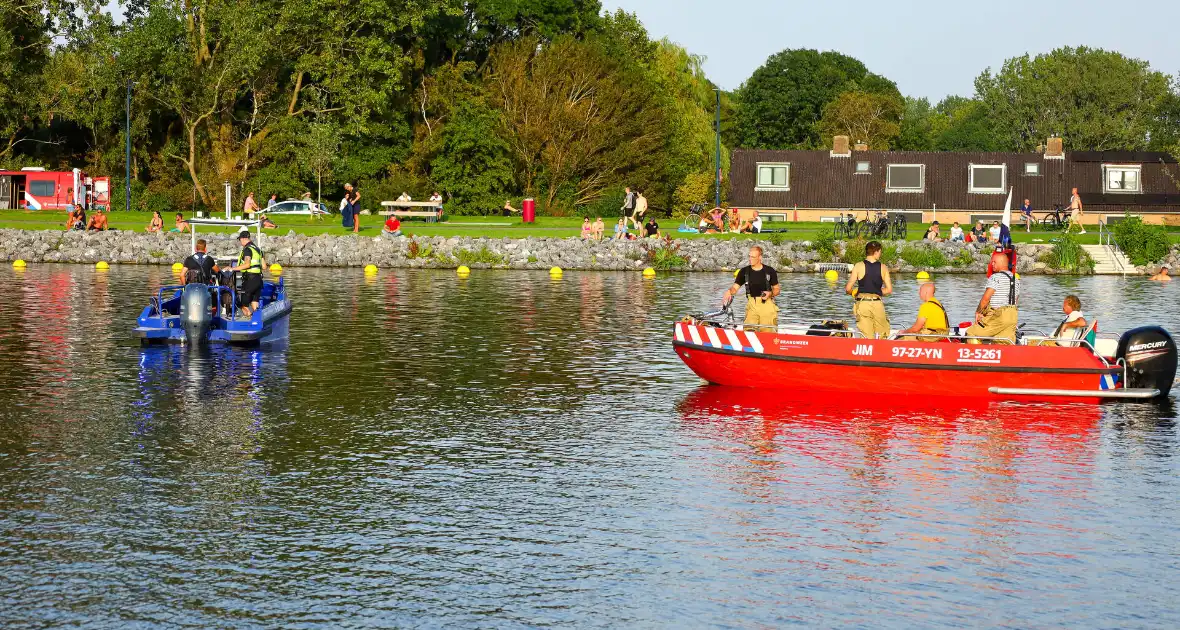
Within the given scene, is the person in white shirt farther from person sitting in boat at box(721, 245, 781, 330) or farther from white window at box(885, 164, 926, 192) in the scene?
person sitting in boat at box(721, 245, 781, 330)

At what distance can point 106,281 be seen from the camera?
143 feet

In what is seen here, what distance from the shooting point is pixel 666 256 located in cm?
5359

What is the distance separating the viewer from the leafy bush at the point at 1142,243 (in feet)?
176

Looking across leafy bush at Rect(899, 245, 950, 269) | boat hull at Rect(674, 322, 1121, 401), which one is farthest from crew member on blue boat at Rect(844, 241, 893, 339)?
leafy bush at Rect(899, 245, 950, 269)

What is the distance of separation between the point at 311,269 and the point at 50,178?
117ft

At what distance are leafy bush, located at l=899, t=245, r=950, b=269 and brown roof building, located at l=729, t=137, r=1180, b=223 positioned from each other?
80.7 ft

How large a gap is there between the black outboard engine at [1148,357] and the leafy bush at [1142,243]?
3617 centimetres

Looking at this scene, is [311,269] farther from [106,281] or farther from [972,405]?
[972,405]

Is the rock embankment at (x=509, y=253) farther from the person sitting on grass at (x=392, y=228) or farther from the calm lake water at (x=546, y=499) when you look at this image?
the calm lake water at (x=546, y=499)

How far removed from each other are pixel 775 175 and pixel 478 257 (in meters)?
31.4

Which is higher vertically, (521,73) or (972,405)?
(521,73)

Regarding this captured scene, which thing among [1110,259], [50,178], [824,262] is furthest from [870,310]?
[50,178]

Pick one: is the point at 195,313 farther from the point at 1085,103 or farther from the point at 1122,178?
the point at 1085,103

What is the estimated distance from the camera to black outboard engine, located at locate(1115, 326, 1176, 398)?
19703 mm
